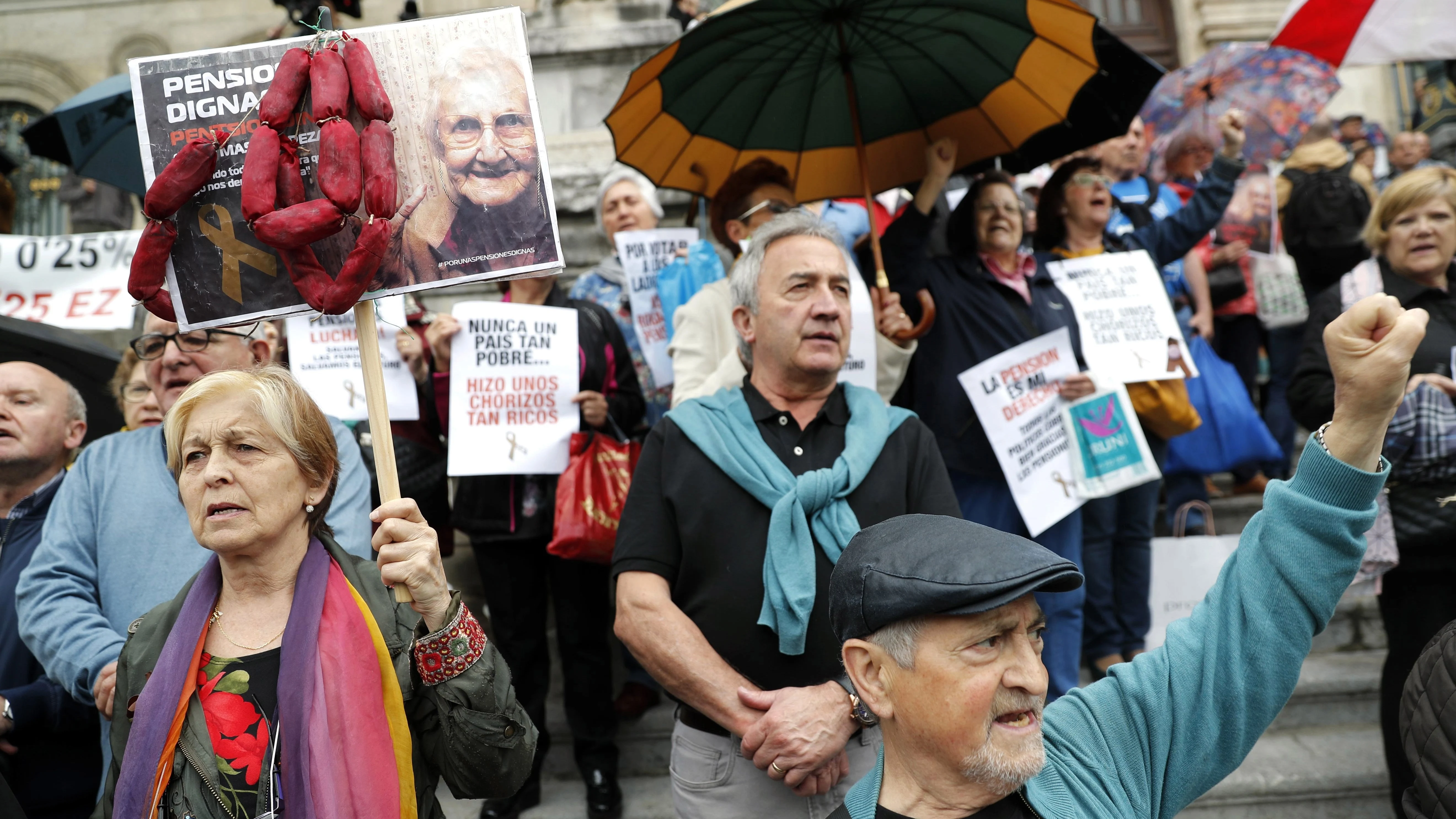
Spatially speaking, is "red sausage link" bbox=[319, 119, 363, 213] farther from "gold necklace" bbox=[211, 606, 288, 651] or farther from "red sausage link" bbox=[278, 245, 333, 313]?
"gold necklace" bbox=[211, 606, 288, 651]

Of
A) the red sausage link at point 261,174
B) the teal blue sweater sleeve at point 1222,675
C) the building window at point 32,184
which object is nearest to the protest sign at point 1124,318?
the teal blue sweater sleeve at point 1222,675

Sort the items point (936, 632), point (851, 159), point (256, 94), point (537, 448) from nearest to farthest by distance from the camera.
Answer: point (936, 632), point (256, 94), point (537, 448), point (851, 159)

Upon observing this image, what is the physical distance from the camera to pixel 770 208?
3.97m

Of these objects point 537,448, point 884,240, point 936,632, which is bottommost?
point 936,632

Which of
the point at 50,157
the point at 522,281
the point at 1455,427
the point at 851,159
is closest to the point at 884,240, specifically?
the point at 851,159

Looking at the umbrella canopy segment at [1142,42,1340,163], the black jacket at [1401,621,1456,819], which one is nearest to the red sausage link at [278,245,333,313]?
the black jacket at [1401,621,1456,819]

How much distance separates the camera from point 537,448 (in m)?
3.99

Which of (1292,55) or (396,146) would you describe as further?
(1292,55)

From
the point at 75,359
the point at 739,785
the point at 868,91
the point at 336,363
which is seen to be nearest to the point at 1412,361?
the point at 868,91

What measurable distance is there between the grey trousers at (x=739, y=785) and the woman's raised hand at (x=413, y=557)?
2.94 ft

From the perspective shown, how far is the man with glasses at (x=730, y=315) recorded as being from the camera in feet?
12.4

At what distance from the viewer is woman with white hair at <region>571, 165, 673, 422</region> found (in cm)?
464

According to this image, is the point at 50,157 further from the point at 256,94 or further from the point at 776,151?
the point at 256,94

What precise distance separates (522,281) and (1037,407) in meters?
1.96
